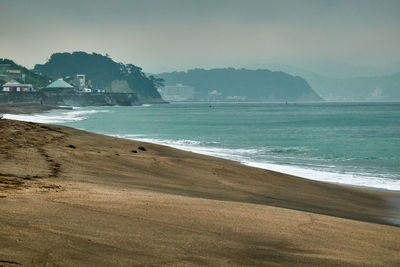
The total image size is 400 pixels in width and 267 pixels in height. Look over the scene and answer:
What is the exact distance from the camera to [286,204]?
34.8 ft

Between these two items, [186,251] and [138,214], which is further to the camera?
[138,214]

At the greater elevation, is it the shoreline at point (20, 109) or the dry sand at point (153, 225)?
the dry sand at point (153, 225)

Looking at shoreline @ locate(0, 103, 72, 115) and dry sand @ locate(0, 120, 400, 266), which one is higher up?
dry sand @ locate(0, 120, 400, 266)

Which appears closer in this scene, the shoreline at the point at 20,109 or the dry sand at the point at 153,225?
the dry sand at the point at 153,225

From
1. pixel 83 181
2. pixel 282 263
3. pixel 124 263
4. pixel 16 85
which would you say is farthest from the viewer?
pixel 16 85

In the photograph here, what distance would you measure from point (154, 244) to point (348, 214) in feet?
21.6

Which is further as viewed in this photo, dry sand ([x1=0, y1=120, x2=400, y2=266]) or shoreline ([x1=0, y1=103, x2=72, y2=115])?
shoreline ([x1=0, y1=103, x2=72, y2=115])

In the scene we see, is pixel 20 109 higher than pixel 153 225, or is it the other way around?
pixel 153 225

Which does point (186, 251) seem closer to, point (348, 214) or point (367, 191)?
point (348, 214)

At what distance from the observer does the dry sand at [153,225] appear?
4.80 m

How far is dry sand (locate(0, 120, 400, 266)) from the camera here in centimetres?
480

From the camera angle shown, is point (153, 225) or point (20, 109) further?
point (20, 109)

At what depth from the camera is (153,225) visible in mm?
5938

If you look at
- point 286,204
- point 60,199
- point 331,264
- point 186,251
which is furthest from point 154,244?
point 286,204
